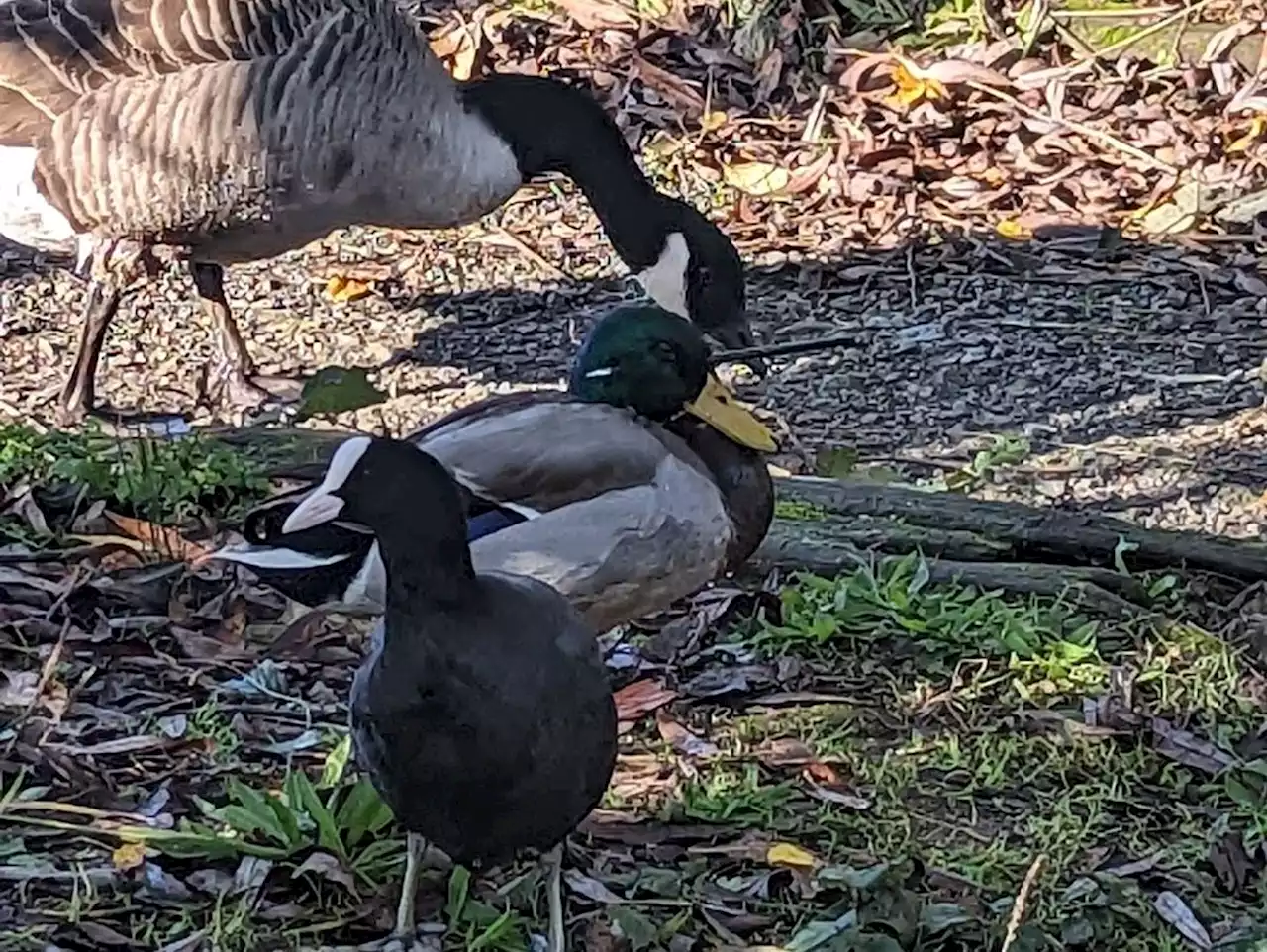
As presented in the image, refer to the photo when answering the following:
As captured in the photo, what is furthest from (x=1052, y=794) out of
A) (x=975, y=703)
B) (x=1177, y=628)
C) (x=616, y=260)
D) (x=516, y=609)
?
(x=616, y=260)

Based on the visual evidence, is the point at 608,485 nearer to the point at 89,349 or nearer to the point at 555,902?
the point at 555,902

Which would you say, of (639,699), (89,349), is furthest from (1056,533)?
(89,349)

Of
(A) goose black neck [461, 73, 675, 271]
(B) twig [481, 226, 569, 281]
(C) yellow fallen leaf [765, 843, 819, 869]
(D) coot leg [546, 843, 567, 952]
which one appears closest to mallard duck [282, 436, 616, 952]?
(D) coot leg [546, 843, 567, 952]

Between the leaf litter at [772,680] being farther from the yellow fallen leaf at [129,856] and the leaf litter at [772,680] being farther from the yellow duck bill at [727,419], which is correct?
the yellow duck bill at [727,419]

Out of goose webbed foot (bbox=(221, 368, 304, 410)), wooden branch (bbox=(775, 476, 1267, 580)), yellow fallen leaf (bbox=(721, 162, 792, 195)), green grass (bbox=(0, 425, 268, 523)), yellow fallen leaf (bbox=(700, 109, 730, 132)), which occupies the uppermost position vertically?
green grass (bbox=(0, 425, 268, 523))

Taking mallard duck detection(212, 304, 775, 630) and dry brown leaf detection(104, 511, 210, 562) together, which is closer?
mallard duck detection(212, 304, 775, 630)

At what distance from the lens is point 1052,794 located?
4062mm

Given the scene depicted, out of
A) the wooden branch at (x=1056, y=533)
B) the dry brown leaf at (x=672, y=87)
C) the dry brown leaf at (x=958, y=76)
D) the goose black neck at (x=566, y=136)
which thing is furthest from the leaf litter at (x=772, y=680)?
the dry brown leaf at (x=672, y=87)

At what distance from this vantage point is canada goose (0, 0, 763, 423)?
6281mm

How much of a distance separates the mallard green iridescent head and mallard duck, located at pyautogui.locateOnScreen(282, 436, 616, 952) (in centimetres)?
126

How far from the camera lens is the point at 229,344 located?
270 inches

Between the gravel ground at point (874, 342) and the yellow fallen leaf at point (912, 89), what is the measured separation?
1.29 meters

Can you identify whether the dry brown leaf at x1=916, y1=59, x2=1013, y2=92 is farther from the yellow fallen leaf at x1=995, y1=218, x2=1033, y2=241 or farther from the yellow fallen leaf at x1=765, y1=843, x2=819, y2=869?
the yellow fallen leaf at x1=765, y1=843, x2=819, y2=869

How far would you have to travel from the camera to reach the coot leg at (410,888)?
3.38 meters
